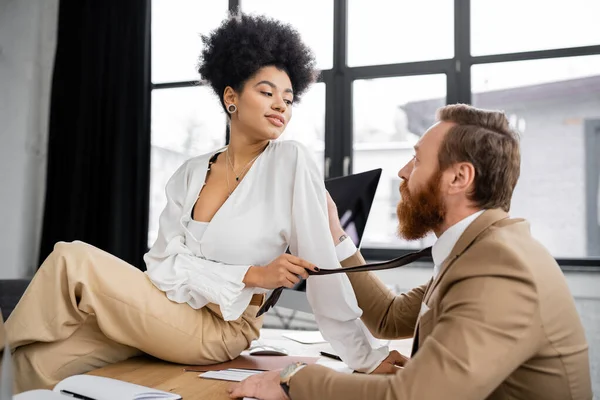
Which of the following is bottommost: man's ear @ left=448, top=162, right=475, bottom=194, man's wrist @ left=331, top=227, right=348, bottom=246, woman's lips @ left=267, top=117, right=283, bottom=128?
man's wrist @ left=331, top=227, right=348, bottom=246

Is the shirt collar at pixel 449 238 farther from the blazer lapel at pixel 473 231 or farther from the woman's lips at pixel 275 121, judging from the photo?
the woman's lips at pixel 275 121

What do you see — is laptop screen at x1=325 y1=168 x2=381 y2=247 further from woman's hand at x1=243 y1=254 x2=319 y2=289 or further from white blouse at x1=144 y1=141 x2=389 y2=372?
woman's hand at x1=243 y1=254 x2=319 y2=289

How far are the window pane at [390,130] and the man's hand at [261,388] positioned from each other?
2589 mm

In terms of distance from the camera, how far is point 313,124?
13.3 feet

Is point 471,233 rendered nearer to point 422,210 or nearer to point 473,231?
point 473,231

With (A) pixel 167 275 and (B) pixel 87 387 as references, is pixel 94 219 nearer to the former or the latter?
(A) pixel 167 275

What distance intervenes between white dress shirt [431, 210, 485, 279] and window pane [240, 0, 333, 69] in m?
2.90

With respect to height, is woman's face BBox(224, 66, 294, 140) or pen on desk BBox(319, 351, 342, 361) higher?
woman's face BBox(224, 66, 294, 140)

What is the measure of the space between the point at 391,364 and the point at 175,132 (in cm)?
327

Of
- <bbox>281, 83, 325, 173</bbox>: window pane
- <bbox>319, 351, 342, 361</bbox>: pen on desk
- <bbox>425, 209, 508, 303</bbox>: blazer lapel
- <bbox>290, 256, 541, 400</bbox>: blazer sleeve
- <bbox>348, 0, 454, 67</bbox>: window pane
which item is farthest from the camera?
<bbox>281, 83, 325, 173</bbox>: window pane

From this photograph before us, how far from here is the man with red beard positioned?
3.32 feet

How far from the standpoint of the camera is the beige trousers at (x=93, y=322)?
1.53m

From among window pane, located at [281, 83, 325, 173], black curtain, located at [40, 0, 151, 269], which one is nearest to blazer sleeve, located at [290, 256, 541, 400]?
window pane, located at [281, 83, 325, 173]

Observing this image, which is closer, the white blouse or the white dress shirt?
the white dress shirt
